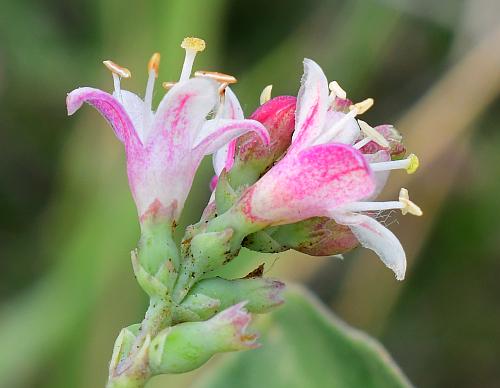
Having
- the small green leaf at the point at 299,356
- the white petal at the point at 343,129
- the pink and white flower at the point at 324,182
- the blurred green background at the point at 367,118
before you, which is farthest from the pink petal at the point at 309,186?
the blurred green background at the point at 367,118

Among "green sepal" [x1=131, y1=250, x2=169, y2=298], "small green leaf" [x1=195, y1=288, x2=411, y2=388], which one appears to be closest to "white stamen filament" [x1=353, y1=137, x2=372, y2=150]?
"green sepal" [x1=131, y1=250, x2=169, y2=298]

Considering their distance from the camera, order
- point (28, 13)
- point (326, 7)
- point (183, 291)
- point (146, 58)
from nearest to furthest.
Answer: point (183, 291) → point (146, 58) → point (28, 13) → point (326, 7)

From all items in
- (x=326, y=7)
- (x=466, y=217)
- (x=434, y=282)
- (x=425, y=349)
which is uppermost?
(x=326, y=7)

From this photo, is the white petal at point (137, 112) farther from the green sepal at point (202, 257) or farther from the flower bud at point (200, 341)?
the flower bud at point (200, 341)

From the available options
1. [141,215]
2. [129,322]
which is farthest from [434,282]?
[141,215]

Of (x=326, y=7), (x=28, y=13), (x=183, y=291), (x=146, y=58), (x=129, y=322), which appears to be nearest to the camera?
(x=183, y=291)

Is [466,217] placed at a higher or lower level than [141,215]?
lower

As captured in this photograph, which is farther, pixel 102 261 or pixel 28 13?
pixel 28 13

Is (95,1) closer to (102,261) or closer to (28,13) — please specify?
(28,13)
